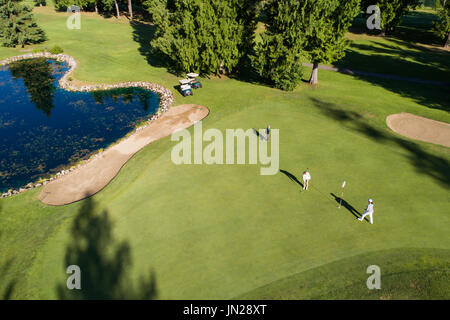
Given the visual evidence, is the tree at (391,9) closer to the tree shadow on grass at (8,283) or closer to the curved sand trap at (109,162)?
the curved sand trap at (109,162)

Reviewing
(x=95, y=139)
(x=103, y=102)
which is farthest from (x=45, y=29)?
(x=95, y=139)

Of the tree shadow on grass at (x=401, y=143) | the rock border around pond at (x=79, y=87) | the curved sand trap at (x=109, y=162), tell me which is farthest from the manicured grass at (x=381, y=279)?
the rock border around pond at (x=79, y=87)

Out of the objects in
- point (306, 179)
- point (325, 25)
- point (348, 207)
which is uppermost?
point (325, 25)

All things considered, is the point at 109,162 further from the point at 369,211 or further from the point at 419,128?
the point at 419,128

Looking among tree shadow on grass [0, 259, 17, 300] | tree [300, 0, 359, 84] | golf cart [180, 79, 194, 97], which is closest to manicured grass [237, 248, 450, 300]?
tree shadow on grass [0, 259, 17, 300]

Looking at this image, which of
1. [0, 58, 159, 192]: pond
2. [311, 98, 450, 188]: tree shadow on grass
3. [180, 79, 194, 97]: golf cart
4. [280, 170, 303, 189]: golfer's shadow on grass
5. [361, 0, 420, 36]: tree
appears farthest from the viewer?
[361, 0, 420, 36]: tree

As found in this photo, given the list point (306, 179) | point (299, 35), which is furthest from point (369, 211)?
point (299, 35)

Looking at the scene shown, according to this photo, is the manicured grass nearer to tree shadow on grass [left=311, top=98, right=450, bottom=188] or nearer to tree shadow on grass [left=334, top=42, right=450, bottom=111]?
tree shadow on grass [left=311, top=98, right=450, bottom=188]
